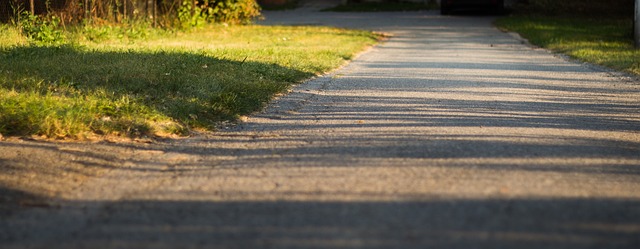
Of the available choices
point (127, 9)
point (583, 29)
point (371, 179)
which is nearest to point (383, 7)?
point (583, 29)

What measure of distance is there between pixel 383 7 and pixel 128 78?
98.6 feet

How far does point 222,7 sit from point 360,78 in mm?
12820

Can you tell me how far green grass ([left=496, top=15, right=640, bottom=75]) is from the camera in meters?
16.6

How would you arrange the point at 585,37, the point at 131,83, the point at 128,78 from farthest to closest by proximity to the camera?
1. the point at 585,37
2. the point at 128,78
3. the point at 131,83

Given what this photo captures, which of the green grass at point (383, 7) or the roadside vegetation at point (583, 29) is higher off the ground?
the green grass at point (383, 7)

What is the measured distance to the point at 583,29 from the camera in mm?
25281

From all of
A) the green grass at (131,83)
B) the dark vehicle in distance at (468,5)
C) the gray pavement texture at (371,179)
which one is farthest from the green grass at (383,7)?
the gray pavement texture at (371,179)

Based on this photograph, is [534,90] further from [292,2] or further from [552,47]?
[292,2]

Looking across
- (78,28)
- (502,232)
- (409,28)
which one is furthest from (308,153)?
(409,28)

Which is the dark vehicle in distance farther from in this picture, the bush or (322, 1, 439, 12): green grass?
the bush

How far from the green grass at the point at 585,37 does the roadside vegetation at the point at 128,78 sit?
4.26 m

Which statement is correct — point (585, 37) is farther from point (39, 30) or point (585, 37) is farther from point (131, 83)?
point (131, 83)

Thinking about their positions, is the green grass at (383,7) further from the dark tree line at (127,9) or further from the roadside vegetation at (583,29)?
the dark tree line at (127,9)

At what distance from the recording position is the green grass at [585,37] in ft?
54.4
